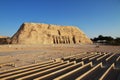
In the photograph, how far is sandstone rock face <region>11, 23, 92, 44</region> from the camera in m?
62.1

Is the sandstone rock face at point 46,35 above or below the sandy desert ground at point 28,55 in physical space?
above

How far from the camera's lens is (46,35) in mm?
69062

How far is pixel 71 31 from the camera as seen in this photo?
80312 millimetres

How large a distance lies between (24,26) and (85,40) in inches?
1082

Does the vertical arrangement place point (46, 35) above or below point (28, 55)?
above

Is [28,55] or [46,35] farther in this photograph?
[46,35]

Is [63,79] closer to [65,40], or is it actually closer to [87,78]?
[87,78]

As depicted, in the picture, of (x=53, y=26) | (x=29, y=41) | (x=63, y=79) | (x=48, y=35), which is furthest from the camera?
(x=53, y=26)

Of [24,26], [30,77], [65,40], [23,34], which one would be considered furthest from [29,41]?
[30,77]

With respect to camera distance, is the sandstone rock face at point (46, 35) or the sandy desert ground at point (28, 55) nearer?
the sandy desert ground at point (28, 55)

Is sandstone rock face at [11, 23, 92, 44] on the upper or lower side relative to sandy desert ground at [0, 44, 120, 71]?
upper

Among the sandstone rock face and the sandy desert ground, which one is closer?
the sandy desert ground

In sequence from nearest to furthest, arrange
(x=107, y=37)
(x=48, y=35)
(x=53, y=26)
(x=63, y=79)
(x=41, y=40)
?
(x=63, y=79)
(x=41, y=40)
(x=48, y=35)
(x=53, y=26)
(x=107, y=37)

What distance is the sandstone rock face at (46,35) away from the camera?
62.1m
